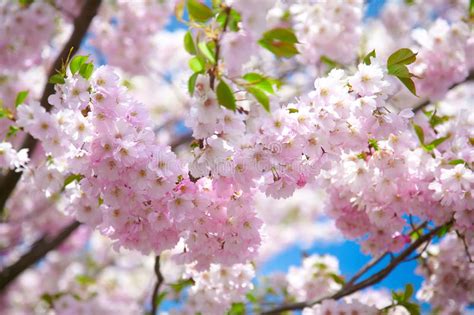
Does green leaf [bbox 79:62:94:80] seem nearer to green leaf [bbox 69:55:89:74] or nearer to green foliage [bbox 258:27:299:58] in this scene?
green leaf [bbox 69:55:89:74]

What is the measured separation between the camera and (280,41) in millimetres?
1405

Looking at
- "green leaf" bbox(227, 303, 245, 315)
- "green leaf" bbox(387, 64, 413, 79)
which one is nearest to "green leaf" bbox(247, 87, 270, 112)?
"green leaf" bbox(387, 64, 413, 79)

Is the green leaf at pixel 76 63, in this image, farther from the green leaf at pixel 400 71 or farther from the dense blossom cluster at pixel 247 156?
the green leaf at pixel 400 71

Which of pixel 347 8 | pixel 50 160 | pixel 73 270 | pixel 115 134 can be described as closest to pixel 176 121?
pixel 73 270

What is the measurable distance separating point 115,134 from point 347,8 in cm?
229

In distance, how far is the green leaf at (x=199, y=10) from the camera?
137 centimetres

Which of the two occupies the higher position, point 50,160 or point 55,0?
point 55,0

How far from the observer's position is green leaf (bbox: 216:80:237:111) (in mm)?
1372

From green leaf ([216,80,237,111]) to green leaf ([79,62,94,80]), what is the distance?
53 centimetres

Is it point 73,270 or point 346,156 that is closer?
point 346,156

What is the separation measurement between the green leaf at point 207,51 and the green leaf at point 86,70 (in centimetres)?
44

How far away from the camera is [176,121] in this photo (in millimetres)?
6621

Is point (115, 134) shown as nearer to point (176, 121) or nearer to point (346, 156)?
point (346, 156)

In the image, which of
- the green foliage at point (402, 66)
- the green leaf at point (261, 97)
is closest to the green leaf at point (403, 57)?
the green foliage at point (402, 66)
